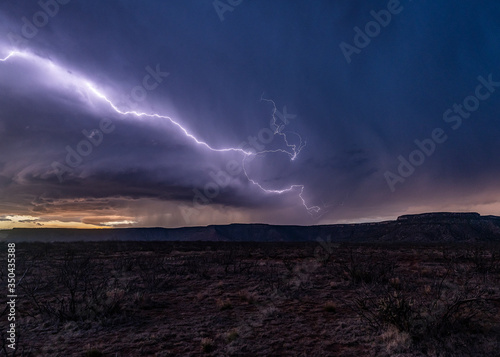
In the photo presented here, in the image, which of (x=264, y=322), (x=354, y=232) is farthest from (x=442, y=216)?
(x=264, y=322)

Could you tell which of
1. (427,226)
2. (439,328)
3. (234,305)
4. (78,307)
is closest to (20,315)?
(78,307)

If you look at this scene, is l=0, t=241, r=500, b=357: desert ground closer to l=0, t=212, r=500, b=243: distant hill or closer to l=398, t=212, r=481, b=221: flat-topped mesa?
l=0, t=212, r=500, b=243: distant hill

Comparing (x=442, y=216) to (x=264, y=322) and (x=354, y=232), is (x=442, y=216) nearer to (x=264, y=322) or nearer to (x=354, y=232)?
(x=354, y=232)

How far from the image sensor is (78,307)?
7938 mm

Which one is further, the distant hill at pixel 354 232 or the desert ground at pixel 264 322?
the distant hill at pixel 354 232

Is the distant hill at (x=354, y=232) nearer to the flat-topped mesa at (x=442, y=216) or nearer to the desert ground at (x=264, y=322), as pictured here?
the flat-topped mesa at (x=442, y=216)

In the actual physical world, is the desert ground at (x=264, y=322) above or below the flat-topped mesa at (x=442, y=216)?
above

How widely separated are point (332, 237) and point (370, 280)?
99.4 m

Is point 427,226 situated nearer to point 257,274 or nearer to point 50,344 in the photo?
point 257,274

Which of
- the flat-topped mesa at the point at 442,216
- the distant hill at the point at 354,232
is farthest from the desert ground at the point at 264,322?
the flat-topped mesa at the point at 442,216

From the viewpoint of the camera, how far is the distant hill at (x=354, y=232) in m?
74.6

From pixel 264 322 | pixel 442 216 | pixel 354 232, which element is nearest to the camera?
pixel 264 322

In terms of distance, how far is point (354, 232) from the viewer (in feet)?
331

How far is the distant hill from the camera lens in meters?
74.6
